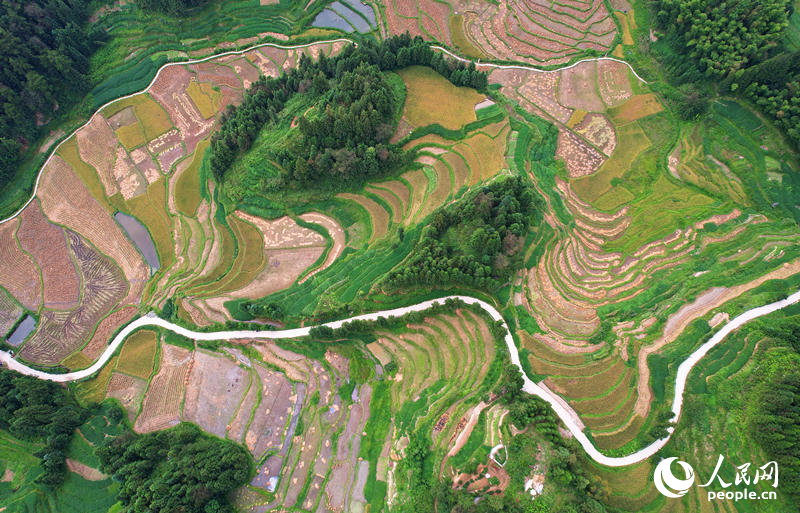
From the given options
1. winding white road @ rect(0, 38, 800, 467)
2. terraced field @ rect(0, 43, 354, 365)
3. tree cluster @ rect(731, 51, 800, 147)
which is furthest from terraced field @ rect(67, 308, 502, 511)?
tree cluster @ rect(731, 51, 800, 147)

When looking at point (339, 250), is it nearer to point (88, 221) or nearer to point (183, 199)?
point (183, 199)

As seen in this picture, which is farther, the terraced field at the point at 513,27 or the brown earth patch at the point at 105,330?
the terraced field at the point at 513,27

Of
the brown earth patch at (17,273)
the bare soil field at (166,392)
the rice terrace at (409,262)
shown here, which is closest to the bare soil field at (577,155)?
the rice terrace at (409,262)

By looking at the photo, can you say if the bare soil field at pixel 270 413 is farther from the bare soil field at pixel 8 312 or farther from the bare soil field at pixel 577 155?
the bare soil field at pixel 577 155

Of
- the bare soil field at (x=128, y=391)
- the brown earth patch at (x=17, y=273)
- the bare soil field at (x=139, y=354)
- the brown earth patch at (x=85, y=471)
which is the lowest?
the brown earth patch at (x=85, y=471)

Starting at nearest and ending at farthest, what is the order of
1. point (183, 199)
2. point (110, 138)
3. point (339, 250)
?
point (339, 250) → point (183, 199) → point (110, 138)

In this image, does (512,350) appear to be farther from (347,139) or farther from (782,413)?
(347,139)

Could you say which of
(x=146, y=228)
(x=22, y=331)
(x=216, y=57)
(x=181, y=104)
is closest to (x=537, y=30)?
(x=216, y=57)

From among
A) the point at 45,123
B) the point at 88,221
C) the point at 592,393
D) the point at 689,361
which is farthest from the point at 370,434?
the point at 45,123
